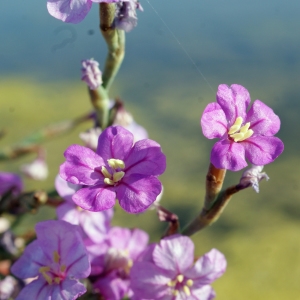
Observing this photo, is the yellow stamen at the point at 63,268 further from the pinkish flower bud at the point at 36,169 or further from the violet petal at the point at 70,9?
the pinkish flower bud at the point at 36,169

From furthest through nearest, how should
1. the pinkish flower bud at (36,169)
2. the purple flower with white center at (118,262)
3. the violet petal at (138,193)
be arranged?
the pinkish flower bud at (36,169)
the purple flower with white center at (118,262)
the violet petal at (138,193)

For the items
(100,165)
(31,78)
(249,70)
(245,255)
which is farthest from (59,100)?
(100,165)

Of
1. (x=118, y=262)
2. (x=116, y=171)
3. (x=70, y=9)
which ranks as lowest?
(x=118, y=262)

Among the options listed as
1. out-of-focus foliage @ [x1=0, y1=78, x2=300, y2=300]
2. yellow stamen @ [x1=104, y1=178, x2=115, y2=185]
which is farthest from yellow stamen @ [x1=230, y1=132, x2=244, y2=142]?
out-of-focus foliage @ [x1=0, y1=78, x2=300, y2=300]

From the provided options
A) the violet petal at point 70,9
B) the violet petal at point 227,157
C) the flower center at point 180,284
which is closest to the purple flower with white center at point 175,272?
the flower center at point 180,284

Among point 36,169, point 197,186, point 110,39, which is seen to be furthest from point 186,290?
point 197,186

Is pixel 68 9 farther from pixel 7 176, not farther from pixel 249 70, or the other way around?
pixel 249 70

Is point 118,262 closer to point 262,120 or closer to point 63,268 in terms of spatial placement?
point 63,268
